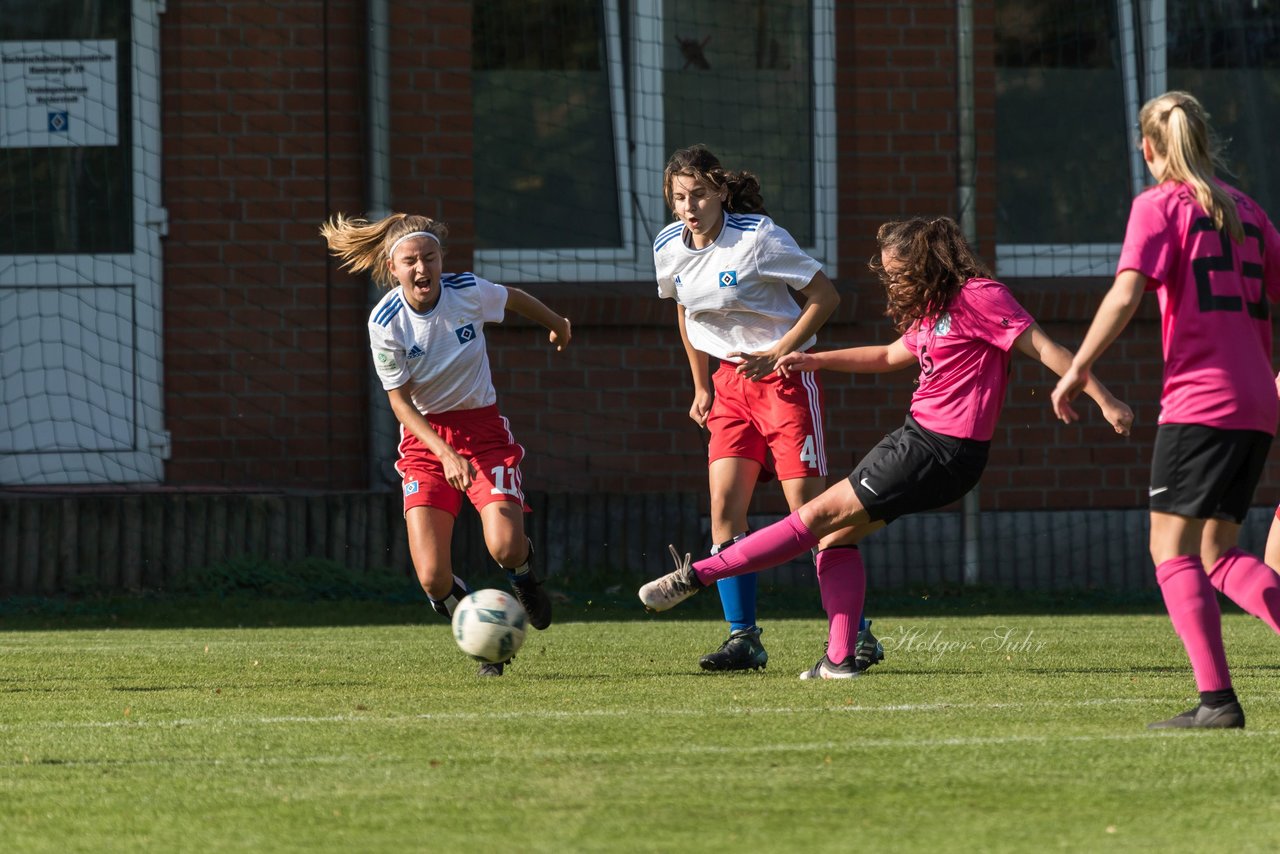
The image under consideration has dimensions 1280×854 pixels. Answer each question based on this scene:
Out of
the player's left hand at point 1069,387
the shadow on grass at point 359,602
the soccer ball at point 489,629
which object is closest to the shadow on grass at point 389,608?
the shadow on grass at point 359,602

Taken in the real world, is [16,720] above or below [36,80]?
below

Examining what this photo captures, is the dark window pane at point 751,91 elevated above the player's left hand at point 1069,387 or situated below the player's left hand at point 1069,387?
above

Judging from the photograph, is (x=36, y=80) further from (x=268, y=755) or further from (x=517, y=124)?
(x=268, y=755)

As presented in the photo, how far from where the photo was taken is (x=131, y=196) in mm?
11266

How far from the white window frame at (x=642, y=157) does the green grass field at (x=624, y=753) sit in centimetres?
423

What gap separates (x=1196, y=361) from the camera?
197 inches

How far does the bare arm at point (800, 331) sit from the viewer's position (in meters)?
6.56

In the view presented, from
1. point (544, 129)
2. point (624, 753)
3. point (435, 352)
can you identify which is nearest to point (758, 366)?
point (435, 352)

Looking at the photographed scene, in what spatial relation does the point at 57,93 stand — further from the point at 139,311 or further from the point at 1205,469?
the point at 1205,469

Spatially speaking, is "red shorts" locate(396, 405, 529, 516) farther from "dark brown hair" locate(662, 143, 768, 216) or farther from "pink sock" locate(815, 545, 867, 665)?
"pink sock" locate(815, 545, 867, 665)

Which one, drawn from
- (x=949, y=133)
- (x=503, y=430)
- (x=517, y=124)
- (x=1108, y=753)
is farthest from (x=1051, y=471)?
(x=1108, y=753)

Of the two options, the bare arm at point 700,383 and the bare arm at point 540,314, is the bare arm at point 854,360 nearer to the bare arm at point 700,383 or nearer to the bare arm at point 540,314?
the bare arm at point 700,383

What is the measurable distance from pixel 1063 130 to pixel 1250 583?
743 centimetres

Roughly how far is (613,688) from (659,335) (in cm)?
546
